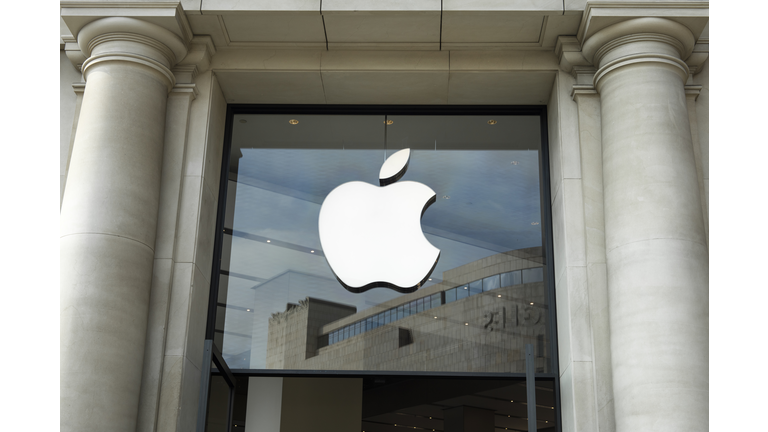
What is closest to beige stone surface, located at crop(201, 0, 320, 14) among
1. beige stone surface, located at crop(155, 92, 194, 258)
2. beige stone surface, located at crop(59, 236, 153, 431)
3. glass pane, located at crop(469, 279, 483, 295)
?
beige stone surface, located at crop(155, 92, 194, 258)

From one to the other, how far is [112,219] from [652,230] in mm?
5404

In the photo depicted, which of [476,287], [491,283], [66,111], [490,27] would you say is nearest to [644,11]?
[490,27]

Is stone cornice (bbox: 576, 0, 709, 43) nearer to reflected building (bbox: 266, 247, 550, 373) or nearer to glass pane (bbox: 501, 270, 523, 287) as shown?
glass pane (bbox: 501, 270, 523, 287)

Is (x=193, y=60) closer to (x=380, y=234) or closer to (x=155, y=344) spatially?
(x=380, y=234)

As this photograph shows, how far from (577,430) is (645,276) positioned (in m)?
1.63

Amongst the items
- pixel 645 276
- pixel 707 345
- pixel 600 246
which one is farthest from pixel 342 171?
pixel 707 345

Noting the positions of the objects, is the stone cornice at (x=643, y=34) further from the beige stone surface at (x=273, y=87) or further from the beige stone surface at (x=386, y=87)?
the beige stone surface at (x=273, y=87)

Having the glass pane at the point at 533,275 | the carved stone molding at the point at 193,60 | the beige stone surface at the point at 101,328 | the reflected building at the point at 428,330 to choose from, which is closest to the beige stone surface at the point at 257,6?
the carved stone molding at the point at 193,60

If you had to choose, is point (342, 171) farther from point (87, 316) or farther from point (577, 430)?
point (577, 430)

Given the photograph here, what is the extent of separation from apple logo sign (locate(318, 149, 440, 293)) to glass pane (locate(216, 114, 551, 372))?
2.3 inches

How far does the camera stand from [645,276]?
773cm

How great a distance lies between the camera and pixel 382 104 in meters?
10.3

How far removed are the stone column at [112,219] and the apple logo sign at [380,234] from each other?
2112 mm

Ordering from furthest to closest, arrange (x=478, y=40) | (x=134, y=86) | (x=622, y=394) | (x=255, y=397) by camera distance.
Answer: (x=255, y=397)
(x=478, y=40)
(x=134, y=86)
(x=622, y=394)
